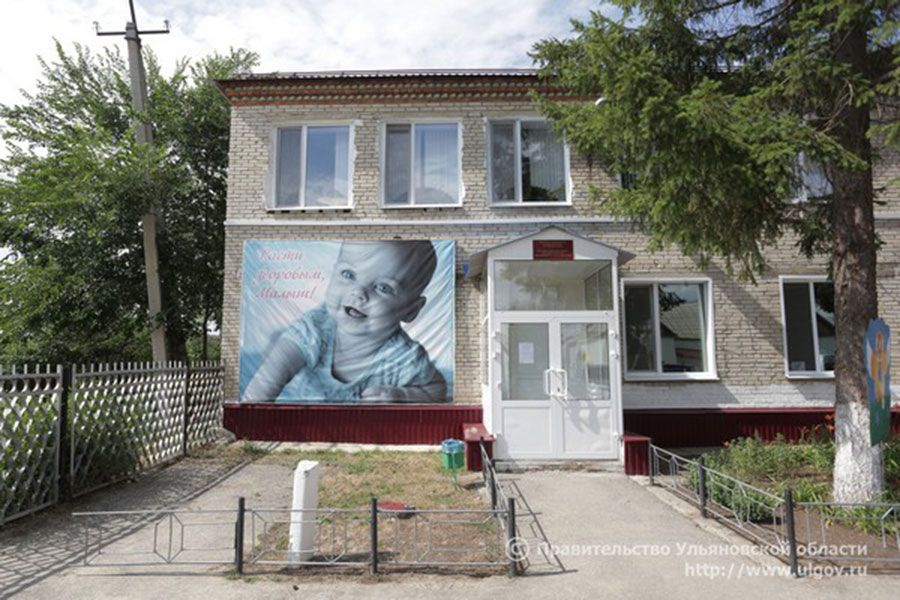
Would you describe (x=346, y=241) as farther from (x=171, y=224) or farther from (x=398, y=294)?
(x=171, y=224)

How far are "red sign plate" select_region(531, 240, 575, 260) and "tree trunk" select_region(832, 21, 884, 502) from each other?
3.37 m

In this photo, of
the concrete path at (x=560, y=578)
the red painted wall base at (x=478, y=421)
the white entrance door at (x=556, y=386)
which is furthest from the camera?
the red painted wall base at (x=478, y=421)

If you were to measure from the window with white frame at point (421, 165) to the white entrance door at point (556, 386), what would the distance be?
142 inches

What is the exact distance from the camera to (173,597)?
402 cm

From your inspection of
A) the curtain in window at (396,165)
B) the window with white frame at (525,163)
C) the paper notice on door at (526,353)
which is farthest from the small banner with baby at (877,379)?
the curtain in window at (396,165)

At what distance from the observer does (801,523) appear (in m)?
5.61

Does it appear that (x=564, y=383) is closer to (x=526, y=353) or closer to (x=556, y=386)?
(x=556, y=386)

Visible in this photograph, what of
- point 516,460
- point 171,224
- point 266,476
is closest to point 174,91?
point 171,224

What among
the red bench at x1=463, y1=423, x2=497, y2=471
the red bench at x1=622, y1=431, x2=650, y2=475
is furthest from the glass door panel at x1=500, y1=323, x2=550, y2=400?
the red bench at x1=622, y1=431, x2=650, y2=475

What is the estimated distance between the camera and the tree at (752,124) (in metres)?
5.32

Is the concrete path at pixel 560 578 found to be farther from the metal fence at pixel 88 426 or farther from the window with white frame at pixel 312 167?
the window with white frame at pixel 312 167

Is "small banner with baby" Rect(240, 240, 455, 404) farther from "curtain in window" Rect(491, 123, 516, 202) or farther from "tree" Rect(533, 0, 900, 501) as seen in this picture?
"tree" Rect(533, 0, 900, 501)

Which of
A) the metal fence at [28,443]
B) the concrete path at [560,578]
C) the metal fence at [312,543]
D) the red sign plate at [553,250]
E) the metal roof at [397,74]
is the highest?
the metal roof at [397,74]

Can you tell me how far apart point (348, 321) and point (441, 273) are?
1.97 meters
